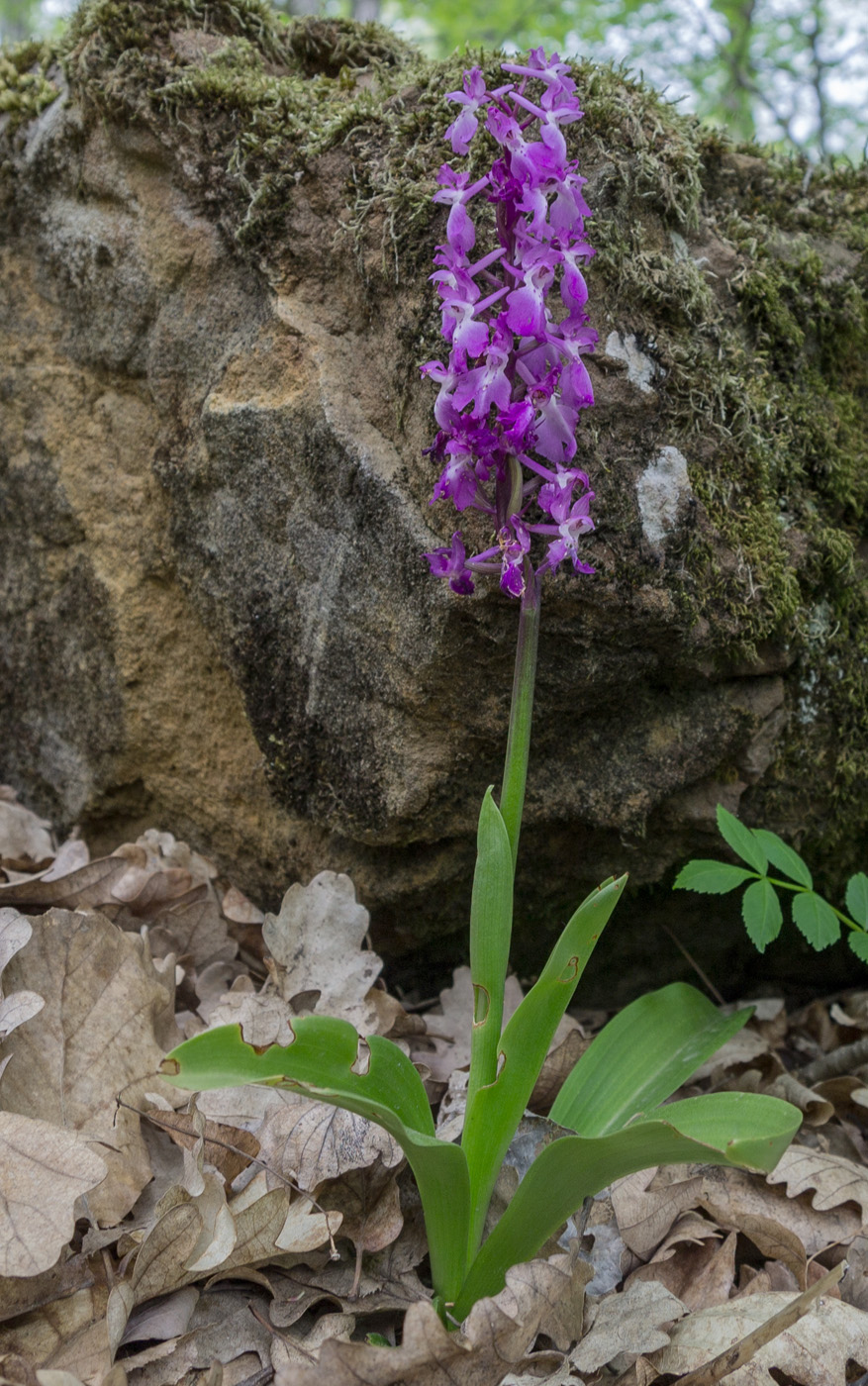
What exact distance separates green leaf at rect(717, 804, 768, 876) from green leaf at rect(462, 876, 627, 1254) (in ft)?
1.41

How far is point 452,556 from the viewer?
171 cm

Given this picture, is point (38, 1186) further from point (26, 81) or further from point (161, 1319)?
point (26, 81)

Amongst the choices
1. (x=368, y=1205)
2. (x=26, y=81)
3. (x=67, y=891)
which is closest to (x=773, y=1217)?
(x=368, y=1205)

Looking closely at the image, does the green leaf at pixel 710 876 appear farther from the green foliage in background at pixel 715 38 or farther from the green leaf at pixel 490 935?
the green foliage in background at pixel 715 38

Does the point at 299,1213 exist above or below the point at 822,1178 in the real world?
below

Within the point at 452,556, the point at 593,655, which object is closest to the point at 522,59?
the point at 452,556

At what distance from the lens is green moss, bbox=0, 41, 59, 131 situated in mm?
2486

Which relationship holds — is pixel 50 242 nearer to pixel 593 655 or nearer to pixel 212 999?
pixel 593 655

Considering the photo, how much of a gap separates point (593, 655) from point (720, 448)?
21.8 inches

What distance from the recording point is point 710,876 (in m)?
1.85

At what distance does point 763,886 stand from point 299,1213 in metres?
1.01

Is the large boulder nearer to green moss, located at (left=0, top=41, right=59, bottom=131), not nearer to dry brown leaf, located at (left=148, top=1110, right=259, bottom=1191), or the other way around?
green moss, located at (left=0, top=41, right=59, bottom=131)

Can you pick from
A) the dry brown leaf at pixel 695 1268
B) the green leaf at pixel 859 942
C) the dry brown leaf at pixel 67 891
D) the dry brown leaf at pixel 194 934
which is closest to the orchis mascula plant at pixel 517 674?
the dry brown leaf at pixel 695 1268

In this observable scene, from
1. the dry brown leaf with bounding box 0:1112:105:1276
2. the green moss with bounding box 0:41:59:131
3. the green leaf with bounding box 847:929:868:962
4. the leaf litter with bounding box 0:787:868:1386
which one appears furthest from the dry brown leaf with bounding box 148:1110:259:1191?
the green moss with bounding box 0:41:59:131
